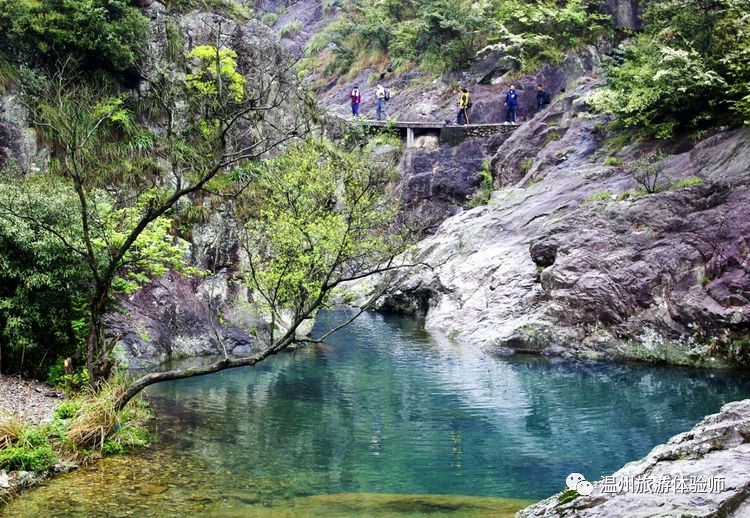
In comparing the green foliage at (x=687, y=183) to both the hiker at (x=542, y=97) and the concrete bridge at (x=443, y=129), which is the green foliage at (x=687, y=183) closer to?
the concrete bridge at (x=443, y=129)

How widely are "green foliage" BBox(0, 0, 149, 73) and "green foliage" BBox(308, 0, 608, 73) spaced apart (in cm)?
2231

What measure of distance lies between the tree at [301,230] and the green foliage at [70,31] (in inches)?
255

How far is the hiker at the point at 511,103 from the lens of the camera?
120 feet

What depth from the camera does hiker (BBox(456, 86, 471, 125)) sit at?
38000 millimetres

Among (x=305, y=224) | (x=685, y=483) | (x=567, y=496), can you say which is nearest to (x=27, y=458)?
(x=567, y=496)

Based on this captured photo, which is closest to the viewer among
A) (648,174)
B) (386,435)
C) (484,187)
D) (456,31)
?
(386,435)

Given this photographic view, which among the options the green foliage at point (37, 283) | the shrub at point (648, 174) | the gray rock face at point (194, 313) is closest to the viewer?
the green foliage at point (37, 283)

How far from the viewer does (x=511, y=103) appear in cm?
3688

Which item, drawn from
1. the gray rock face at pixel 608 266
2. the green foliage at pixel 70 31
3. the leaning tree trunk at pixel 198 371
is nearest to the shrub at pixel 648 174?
the gray rock face at pixel 608 266

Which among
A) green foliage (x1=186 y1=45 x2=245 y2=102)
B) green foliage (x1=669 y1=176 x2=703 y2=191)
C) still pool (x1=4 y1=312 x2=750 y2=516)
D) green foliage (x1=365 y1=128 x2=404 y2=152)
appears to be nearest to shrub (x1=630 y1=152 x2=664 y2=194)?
green foliage (x1=669 y1=176 x2=703 y2=191)

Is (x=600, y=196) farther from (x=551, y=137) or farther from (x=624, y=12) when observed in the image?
(x=624, y=12)

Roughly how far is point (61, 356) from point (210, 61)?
14.7m

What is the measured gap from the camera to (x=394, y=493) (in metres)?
9.60

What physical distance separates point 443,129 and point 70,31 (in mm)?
22283
